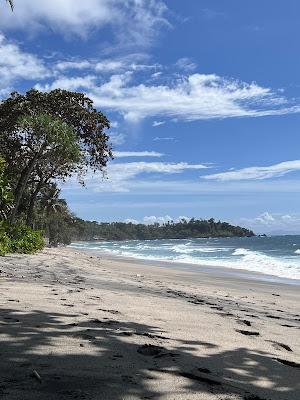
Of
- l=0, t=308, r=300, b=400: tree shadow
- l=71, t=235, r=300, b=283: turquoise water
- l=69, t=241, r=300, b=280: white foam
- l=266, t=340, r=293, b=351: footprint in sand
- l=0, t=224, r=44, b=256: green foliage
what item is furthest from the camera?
l=71, t=235, r=300, b=283: turquoise water

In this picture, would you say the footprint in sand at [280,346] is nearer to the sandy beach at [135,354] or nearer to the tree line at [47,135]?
the sandy beach at [135,354]

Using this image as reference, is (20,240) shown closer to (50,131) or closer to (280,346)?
(50,131)

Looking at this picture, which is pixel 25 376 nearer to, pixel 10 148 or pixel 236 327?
pixel 236 327

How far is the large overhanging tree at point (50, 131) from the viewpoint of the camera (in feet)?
76.7

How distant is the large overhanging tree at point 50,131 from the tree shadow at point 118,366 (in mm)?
19086

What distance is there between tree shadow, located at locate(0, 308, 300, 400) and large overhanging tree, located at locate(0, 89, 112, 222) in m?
19.1

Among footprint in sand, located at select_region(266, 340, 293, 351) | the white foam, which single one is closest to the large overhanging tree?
the white foam

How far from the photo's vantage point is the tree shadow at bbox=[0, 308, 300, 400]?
3086mm

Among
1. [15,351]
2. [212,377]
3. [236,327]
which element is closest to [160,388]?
[212,377]

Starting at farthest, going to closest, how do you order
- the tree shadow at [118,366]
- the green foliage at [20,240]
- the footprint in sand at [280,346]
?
the green foliage at [20,240], the footprint in sand at [280,346], the tree shadow at [118,366]

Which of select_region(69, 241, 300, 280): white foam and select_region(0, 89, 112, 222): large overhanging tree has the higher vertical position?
select_region(0, 89, 112, 222): large overhanging tree

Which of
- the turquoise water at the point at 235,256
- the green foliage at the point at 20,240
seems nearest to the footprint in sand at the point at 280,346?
the green foliage at the point at 20,240

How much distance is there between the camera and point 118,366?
143 inches

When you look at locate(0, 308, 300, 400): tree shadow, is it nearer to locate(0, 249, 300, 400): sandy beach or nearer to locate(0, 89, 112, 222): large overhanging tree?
locate(0, 249, 300, 400): sandy beach
